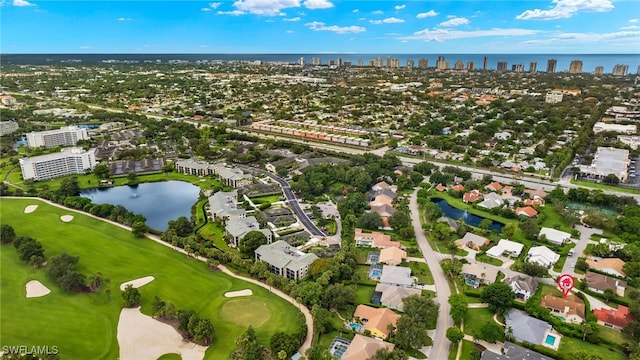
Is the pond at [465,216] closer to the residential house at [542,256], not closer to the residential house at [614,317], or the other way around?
the residential house at [542,256]

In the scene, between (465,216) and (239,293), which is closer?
(239,293)

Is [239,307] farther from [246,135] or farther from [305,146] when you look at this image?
[246,135]

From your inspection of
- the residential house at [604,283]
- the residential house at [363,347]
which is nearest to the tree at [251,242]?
the residential house at [363,347]

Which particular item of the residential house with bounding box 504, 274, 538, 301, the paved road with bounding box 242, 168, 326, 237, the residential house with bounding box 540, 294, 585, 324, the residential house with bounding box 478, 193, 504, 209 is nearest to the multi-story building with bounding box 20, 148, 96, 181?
the paved road with bounding box 242, 168, 326, 237

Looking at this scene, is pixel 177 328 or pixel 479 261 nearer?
pixel 177 328

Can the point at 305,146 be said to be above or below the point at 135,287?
above

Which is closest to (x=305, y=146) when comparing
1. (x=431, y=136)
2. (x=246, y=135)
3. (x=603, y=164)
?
(x=246, y=135)

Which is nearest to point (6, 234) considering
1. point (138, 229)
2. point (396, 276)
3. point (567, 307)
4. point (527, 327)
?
point (138, 229)

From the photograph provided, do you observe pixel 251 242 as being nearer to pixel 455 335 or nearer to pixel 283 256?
pixel 283 256
